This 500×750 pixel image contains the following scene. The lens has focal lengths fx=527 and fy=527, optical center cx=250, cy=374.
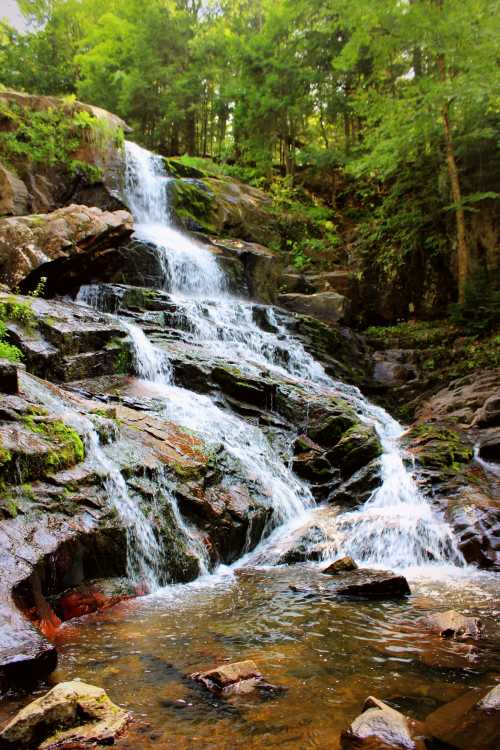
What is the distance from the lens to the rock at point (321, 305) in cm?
1650

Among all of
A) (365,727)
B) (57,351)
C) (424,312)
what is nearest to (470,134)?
(424,312)

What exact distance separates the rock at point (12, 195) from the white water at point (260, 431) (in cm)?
325

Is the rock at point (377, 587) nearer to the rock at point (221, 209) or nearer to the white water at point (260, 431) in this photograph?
the white water at point (260, 431)

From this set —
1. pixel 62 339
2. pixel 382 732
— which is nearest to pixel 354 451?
pixel 62 339

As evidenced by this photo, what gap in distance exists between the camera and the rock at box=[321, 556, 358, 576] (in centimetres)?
625

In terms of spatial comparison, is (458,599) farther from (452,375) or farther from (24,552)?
(452,375)

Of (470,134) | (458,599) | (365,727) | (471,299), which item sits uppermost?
(470,134)

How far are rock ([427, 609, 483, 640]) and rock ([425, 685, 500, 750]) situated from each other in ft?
3.56

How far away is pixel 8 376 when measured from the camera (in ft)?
20.0

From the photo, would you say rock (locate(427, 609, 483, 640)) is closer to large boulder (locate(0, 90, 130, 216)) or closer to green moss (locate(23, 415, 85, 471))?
green moss (locate(23, 415, 85, 471))

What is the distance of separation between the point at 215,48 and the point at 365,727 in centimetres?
2607

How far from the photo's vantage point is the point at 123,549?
573 cm

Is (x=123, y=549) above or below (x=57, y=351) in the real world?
below

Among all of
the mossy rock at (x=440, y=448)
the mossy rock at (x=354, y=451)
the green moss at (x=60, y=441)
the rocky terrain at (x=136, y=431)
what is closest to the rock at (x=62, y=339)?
the rocky terrain at (x=136, y=431)
